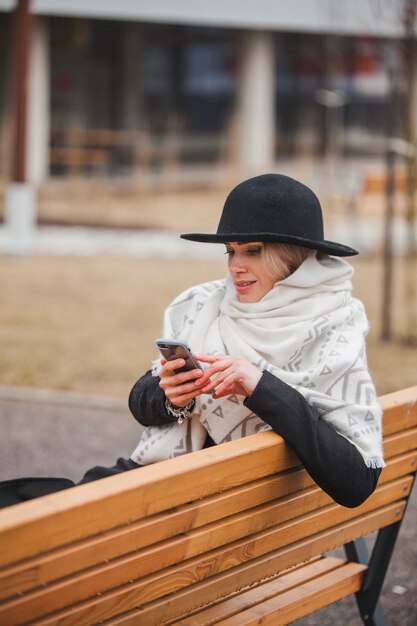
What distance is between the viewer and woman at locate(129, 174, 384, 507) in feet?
8.69

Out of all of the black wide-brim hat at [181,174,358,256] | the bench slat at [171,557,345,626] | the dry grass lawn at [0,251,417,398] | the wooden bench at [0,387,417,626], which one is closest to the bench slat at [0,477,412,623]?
the wooden bench at [0,387,417,626]

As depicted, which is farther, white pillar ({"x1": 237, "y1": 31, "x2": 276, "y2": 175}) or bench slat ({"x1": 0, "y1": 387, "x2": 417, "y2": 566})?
white pillar ({"x1": 237, "y1": 31, "x2": 276, "y2": 175})

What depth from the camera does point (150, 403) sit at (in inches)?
116

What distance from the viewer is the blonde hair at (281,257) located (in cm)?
289

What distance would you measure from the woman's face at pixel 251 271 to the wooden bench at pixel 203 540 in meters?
0.46

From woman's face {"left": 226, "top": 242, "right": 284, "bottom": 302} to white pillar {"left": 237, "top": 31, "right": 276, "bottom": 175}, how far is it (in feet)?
67.6

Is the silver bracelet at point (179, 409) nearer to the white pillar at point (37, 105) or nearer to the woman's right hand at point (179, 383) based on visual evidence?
the woman's right hand at point (179, 383)

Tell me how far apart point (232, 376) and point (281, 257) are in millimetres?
420

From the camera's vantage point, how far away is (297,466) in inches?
108

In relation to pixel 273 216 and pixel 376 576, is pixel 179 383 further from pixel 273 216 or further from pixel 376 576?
pixel 376 576

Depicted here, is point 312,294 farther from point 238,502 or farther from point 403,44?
point 403,44

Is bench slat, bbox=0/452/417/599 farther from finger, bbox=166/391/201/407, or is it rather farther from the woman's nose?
the woman's nose

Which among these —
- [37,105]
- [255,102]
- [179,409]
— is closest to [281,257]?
[179,409]

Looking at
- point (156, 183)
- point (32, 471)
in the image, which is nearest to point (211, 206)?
point (156, 183)
